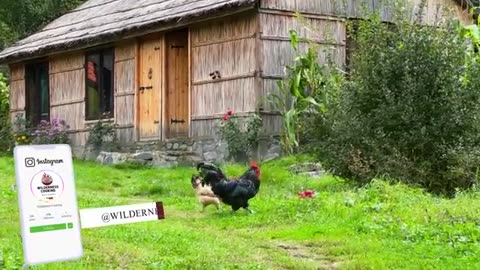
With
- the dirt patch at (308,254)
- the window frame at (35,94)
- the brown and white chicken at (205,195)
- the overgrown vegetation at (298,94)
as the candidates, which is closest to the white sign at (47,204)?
the dirt patch at (308,254)

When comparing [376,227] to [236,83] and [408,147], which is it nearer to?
[408,147]

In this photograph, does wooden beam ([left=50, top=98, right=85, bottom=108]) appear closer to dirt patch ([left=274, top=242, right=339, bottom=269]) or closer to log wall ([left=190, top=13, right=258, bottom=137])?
log wall ([left=190, top=13, right=258, bottom=137])

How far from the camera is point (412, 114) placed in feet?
34.4

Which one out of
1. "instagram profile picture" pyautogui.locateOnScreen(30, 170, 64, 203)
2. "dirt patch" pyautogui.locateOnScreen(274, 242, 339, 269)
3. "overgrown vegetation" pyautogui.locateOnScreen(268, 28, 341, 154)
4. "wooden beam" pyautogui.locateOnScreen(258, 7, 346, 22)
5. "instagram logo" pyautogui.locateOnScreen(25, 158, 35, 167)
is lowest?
"dirt patch" pyautogui.locateOnScreen(274, 242, 339, 269)

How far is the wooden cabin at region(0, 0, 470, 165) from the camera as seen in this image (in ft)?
51.9

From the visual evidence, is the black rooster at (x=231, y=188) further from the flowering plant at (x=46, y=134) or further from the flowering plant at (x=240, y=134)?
the flowering plant at (x=46, y=134)

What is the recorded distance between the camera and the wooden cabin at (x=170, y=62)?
51.9 feet

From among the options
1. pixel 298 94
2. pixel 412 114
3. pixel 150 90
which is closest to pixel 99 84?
pixel 150 90

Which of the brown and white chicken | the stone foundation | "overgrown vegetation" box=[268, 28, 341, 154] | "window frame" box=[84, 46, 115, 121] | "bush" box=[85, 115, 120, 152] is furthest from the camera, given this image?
"window frame" box=[84, 46, 115, 121]

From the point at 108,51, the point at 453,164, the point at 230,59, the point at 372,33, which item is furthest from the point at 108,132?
the point at 453,164

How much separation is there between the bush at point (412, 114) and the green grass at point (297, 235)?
2.08 ft

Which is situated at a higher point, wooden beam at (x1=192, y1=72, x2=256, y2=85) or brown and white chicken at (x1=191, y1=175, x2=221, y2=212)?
wooden beam at (x1=192, y1=72, x2=256, y2=85)

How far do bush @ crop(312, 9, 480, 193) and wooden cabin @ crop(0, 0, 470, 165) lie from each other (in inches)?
162

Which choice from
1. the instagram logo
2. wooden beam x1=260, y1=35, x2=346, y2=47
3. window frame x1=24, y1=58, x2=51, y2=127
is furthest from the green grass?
window frame x1=24, y1=58, x2=51, y2=127
